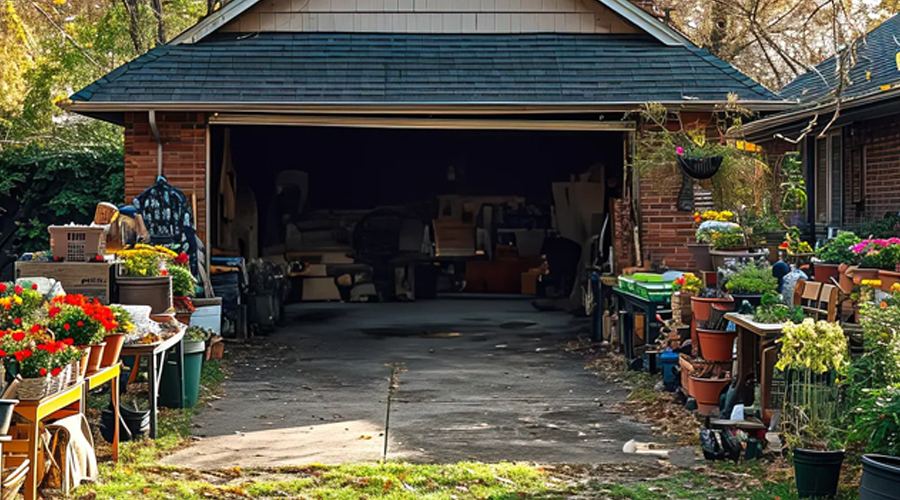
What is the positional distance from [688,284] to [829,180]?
8.34 meters

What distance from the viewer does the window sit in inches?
683

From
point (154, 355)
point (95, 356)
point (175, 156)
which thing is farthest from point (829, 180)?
point (95, 356)

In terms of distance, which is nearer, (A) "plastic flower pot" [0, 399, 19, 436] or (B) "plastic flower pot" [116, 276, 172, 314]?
(A) "plastic flower pot" [0, 399, 19, 436]

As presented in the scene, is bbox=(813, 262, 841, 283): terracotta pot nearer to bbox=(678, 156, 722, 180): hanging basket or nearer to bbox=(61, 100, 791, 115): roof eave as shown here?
bbox=(678, 156, 722, 180): hanging basket

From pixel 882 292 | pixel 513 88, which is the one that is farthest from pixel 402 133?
pixel 882 292

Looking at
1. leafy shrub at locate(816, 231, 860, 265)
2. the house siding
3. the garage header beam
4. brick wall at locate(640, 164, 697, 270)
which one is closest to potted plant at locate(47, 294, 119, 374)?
leafy shrub at locate(816, 231, 860, 265)

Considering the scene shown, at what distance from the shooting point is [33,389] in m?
6.04

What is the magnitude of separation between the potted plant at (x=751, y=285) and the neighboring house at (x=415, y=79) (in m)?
3.84

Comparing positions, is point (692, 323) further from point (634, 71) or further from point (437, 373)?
point (634, 71)

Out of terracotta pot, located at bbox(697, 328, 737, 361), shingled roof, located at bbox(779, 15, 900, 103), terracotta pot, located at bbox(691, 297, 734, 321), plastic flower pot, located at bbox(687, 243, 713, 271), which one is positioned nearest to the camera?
terracotta pot, located at bbox(697, 328, 737, 361)

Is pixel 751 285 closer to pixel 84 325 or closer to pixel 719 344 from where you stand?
pixel 719 344

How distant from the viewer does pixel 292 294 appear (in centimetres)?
1992

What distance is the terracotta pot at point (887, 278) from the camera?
844 cm

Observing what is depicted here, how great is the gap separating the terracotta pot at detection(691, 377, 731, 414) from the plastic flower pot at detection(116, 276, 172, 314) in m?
4.36
